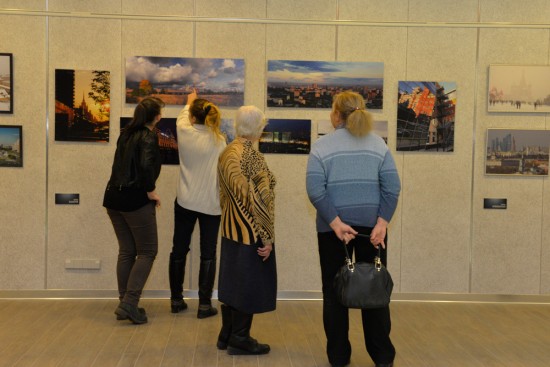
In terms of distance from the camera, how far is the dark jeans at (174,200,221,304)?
17.1 ft

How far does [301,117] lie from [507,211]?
2089 millimetres

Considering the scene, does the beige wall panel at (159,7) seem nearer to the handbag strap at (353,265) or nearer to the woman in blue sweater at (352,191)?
the woman in blue sweater at (352,191)

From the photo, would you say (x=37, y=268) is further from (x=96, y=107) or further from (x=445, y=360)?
(x=445, y=360)

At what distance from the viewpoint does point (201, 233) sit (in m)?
5.27

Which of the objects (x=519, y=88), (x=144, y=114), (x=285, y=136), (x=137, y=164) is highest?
(x=519, y=88)

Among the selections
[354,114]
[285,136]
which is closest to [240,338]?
[354,114]

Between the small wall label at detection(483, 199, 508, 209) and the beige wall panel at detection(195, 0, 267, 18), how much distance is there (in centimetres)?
270

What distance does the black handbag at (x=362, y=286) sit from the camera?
145 inches

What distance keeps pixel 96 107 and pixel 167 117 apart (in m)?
0.63

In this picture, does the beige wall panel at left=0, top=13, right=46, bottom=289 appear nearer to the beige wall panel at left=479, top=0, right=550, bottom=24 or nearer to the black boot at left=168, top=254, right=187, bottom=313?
the black boot at left=168, top=254, right=187, bottom=313

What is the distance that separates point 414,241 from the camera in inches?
244

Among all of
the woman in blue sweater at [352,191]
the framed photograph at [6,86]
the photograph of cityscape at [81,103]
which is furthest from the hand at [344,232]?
the framed photograph at [6,86]

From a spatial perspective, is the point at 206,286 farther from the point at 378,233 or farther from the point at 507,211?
the point at 507,211

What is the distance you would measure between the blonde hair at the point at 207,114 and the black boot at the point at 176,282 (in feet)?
3.52
